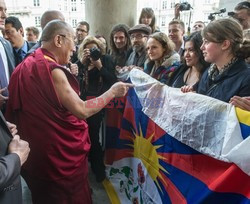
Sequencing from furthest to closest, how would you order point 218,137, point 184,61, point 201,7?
point 201,7 → point 184,61 → point 218,137

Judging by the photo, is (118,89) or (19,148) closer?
(19,148)

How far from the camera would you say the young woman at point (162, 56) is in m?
2.08

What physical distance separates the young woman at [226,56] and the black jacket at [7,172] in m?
1.01

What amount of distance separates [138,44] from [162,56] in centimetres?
52

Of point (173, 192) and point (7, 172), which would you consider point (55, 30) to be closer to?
point (7, 172)

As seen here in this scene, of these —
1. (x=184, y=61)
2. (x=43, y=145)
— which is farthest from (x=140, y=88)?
(x=43, y=145)

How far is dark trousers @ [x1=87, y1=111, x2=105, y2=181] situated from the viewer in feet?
7.99

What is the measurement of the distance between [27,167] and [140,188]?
83cm

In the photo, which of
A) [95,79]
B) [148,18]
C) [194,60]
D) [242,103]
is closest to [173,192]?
[242,103]

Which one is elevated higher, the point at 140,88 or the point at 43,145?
the point at 140,88

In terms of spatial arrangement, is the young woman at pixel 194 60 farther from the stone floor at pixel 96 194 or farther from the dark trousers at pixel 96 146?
the stone floor at pixel 96 194

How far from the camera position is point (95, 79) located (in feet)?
7.91

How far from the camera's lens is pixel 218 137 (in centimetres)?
108

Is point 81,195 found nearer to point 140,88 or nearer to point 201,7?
point 140,88
